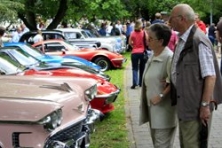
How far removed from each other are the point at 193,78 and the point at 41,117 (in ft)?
4.87

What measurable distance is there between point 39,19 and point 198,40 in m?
24.3

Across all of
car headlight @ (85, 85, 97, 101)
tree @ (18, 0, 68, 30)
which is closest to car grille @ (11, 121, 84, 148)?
car headlight @ (85, 85, 97, 101)

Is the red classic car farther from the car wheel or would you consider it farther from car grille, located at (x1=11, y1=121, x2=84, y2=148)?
car grille, located at (x1=11, y1=121, x2=84, y2=148)

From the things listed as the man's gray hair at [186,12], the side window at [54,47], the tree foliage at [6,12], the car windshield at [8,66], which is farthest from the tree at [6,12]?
the man's gray hair at [186,12]

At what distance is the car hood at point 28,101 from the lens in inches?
153

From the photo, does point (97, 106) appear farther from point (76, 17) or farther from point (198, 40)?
point (76, 17)

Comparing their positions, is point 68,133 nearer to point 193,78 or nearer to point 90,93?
point 90,93

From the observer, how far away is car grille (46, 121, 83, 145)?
167 inches

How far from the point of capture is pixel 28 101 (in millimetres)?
4027

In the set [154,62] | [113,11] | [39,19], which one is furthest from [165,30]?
[39,19]

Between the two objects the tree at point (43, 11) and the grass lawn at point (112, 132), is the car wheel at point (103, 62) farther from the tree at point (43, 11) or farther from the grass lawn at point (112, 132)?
the tree at point (43, 11)

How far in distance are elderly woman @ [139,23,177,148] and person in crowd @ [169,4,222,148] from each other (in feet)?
1.22

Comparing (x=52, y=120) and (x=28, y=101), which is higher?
(x=28, y=101)

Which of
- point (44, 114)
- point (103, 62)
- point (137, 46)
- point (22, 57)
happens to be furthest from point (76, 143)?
point (103, 62)
